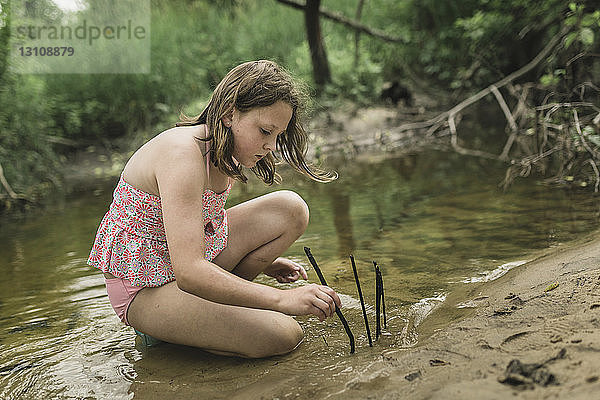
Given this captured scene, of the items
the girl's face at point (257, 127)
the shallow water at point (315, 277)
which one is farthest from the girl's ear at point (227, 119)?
the shallow water at point (315, 277)

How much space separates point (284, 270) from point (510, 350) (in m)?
1.12

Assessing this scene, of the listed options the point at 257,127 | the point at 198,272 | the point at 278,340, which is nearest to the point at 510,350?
the point at 278,340

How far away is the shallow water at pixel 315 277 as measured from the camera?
1.80 m

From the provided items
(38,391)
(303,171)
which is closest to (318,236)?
(303,171)

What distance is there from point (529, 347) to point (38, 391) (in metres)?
1.39

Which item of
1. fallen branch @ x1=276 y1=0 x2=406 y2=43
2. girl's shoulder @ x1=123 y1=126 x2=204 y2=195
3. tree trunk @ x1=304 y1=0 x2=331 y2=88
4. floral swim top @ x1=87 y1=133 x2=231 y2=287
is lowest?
floral swim top @ x1=87 y1=133 x2=231 y2=287

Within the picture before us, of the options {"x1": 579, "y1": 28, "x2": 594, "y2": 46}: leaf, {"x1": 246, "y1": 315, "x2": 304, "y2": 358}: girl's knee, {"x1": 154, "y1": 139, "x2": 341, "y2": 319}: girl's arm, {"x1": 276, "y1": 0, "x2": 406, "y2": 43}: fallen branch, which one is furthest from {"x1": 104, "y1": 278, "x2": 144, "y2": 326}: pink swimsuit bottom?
{"x1": 276, "y1": 0, "x2": 406, "y2": 43}: fallen branch

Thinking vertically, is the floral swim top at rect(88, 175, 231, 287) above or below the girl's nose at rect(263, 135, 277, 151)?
below

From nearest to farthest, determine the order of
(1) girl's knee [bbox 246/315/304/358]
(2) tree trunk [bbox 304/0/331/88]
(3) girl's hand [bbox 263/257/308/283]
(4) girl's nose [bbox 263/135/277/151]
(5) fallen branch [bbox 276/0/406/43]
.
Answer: (1) girl's knee [bbox 246/315/304/358] < (4) girl's nose [bbox 263/135/277/151] < (3) girl's hand [bbox 263/257/308/283] < (2) tree trunk [bbox 304/0/331/88] < (5) fallen branch [bbox 276/0/406/43]

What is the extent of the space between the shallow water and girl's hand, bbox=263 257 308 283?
0.19 meters

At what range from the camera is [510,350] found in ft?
4.93

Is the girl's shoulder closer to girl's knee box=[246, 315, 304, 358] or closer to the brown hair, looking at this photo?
the brown hair

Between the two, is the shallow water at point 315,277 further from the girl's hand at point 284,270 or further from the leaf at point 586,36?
the leaf at point 586,36

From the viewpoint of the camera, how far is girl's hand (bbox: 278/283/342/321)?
176cm
